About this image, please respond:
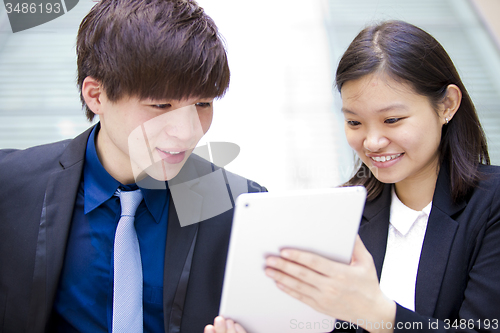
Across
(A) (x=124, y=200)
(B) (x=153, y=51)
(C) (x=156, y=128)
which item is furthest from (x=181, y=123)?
(A) (x=124, y=200)

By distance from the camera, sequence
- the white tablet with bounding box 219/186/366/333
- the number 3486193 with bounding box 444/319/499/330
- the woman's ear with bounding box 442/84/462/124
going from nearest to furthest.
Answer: the white tablet with bounding box 219/186/366/333, the number 3486193 with bounding box 444/319/499/330, the woman's ear with bounding box 442/84/462/124

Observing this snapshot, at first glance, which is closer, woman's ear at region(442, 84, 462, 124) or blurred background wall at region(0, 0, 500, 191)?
woman's ear at region(442, 84, 462, 124)

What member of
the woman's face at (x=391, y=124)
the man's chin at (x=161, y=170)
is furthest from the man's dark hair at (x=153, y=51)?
the woman's face at (x=391, y=124)

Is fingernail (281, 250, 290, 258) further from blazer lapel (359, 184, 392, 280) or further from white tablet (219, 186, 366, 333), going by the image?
blazer lapel (359, 184, 392, 280)

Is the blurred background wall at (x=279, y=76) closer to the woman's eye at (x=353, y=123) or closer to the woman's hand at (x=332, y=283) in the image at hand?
the woman's eye at (x=353, y=123)

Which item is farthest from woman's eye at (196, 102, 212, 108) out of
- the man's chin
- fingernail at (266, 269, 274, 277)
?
fingernail at (266, 269, 274, 277)

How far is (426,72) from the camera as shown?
3.78 feet

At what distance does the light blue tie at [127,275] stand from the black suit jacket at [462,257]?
28.4 inches

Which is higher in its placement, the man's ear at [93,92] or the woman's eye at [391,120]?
the man's ear at [93,92]

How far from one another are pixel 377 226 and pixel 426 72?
50cm

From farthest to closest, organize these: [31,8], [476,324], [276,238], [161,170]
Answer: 1. [31,8]
2. [161,170]
3. [476,324]
4. [276,238]

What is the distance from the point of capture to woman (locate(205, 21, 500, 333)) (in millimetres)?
1084

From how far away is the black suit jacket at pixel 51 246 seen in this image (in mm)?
1042

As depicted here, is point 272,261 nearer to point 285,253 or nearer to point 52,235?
point 285,253
